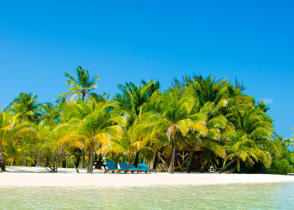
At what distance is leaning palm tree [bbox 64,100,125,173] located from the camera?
15.7m

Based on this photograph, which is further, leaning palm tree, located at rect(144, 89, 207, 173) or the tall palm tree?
the tall palm tree

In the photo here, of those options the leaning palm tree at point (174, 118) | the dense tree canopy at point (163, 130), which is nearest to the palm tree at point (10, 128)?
the dense tree canopy at point (163, 130)

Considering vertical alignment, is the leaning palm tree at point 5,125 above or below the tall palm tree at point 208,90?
below

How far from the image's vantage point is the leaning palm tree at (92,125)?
1572 centimetres

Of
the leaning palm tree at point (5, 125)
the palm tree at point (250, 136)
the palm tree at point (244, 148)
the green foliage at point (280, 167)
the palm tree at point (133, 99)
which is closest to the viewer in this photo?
the leaning palm tree at point (5, 125)

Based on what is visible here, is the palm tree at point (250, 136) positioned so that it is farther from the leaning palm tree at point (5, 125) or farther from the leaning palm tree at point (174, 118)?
the leaning palm tree at point (5, 125)

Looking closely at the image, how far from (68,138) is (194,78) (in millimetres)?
12210

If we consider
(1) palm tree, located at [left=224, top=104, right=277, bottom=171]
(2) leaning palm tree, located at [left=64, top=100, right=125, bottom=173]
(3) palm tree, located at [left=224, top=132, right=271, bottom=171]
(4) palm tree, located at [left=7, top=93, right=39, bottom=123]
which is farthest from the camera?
(4) palm tree, located at [left=7, top=93, right=39, bottom=123]

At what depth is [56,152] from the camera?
18.0m

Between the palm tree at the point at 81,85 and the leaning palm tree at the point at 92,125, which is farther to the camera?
the palm tree at the point at 81,85

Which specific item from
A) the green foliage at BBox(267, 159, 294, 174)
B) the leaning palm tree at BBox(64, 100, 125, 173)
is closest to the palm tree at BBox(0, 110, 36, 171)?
the leaning palm tree at BBox(64, 100, 125, 173)

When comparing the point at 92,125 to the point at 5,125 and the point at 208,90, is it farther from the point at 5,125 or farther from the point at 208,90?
the point at 208,90

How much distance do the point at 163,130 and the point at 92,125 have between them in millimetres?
4793

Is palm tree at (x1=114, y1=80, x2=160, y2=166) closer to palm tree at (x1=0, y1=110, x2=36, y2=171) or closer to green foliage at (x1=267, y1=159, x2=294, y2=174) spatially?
palm tree at (x1=0, y1=110, x2=36, y2=171)
